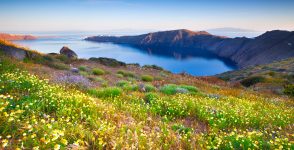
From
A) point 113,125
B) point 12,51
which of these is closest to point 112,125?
point 113,125

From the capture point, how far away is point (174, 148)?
571 centimetres

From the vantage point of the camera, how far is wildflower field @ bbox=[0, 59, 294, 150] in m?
4.63

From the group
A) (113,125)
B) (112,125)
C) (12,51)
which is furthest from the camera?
(12,51)

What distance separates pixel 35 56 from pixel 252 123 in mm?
19903

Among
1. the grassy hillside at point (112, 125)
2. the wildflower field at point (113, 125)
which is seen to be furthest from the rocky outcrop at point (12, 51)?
the wildflower field at point (113, 125)

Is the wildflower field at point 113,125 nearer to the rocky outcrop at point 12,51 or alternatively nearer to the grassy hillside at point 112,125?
the grassy hillside at point 112,125

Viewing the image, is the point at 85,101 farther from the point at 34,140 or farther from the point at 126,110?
the point at 34,140

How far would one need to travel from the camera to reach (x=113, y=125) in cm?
627

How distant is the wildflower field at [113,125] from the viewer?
15.2 feet

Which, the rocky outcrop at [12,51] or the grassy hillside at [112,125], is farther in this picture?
the rocky outcrop at [12,51]

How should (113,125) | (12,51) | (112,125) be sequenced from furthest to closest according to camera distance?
(12,51), (112,125), (113,125)

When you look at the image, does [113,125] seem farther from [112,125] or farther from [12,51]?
[12,51]

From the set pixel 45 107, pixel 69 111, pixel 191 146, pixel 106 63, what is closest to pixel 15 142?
pixel 69 111

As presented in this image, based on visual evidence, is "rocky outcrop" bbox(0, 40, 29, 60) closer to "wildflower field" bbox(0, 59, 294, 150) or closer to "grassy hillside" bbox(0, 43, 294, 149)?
"grassy hillside" bbox(0, 43, 294, 149)
